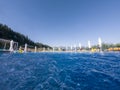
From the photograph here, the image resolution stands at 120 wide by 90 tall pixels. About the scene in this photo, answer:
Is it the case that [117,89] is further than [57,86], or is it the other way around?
[57,86]

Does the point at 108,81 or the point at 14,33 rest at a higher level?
the point at 14,33

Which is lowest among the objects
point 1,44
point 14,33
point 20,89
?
point 20,89

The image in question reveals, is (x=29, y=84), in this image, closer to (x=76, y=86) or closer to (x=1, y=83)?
(x=1, y=83)

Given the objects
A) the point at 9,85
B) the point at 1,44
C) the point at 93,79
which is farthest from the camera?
Result: the point at 1,44

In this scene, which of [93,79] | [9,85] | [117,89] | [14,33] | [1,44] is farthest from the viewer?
[14,33]

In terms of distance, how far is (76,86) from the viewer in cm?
382

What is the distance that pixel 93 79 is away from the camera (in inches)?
173

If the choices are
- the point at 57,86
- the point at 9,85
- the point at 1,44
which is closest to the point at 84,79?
the point at 57,86

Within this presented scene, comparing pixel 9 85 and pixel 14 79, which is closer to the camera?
pixel 9 85

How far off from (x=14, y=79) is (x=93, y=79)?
2.53 m

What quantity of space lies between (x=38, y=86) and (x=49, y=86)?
30 cm

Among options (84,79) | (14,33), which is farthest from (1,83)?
(14,33)

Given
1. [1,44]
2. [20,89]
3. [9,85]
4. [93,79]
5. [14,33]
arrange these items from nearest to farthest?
[20,89]
[9,85]
[93,79]
[1,44]
[14,33]

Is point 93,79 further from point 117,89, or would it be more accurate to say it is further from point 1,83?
point 1,83
